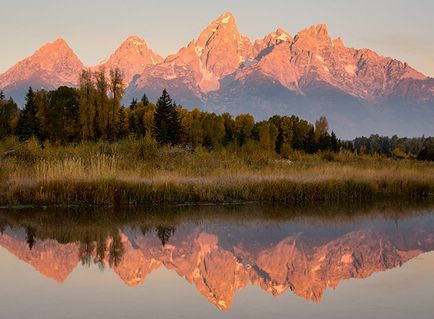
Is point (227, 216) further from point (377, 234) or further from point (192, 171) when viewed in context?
point (192, 171)

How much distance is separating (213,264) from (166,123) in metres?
41.2

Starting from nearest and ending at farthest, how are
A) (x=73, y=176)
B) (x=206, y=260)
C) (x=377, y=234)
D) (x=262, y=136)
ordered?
(x=206, y=260) → (x=377, y=234) → (x=73, y=176) → (x=262, y=136)

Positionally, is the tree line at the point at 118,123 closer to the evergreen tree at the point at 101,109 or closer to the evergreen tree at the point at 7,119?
the evergreen tree at the point at 101,109

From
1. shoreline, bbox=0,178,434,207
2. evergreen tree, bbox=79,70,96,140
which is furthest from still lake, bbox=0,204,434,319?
evergreen tree, bbox=79,70,96,140

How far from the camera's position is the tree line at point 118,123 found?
159 ft

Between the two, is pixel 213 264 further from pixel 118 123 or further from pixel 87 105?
pixel 118 123

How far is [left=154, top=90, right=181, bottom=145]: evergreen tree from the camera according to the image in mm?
51281

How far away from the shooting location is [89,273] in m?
11.0

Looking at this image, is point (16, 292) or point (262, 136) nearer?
point (16, 292)

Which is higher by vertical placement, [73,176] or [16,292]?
[73,176]

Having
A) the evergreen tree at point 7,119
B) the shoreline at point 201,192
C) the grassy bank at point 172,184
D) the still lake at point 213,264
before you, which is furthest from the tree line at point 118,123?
the still lake at point 213,264

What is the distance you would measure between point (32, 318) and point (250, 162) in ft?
97.5

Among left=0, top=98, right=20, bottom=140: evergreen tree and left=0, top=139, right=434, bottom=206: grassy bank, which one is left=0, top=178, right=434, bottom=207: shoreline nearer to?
left=0, top=139, right=434, bottom=206: grassy bank

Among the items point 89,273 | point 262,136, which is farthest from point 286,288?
point 262,136
